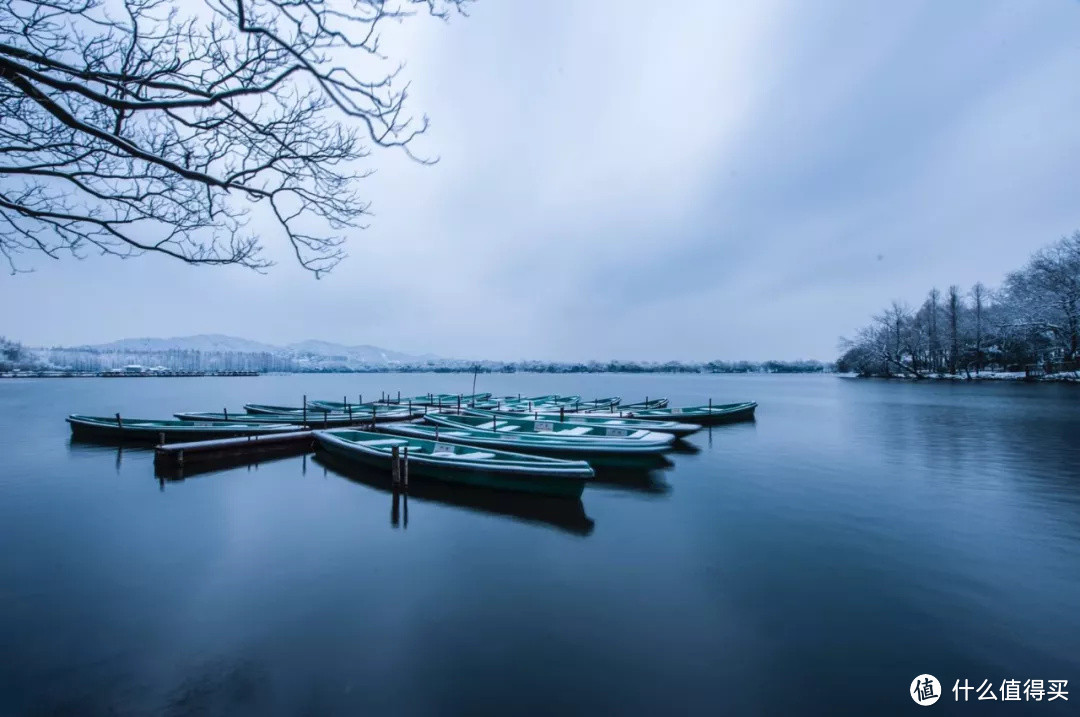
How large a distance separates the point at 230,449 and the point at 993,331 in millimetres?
94825

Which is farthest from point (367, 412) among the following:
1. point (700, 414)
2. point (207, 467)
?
point (700, 414)

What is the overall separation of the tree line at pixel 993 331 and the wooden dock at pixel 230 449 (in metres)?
79.4

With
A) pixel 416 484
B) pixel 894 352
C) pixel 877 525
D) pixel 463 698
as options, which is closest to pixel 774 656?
pixel 463 698

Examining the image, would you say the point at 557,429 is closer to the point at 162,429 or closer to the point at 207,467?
the point at 207,467

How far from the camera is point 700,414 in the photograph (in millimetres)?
28156

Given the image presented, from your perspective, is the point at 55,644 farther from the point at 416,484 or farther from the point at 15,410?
the point at 15,410

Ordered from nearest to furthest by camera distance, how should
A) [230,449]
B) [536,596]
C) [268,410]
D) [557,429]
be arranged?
1. [536,596]
2. [230,449]
3. [557,429]
4. [268,410]

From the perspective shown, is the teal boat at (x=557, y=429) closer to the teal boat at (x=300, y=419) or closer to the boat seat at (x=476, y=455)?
the boat seat at (x=476, y=455)

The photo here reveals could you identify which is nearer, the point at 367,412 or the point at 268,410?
the point at 367,412

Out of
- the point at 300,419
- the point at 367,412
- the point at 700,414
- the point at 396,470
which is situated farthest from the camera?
the point at 700,414

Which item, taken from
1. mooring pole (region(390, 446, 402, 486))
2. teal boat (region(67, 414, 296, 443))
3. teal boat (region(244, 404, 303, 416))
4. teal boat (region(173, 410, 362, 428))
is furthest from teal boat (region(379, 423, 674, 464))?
teal boat (region(244, 404, 303, 416))

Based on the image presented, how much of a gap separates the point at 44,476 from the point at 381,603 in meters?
18.2

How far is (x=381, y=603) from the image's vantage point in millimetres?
7219

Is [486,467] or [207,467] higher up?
[486,467]
